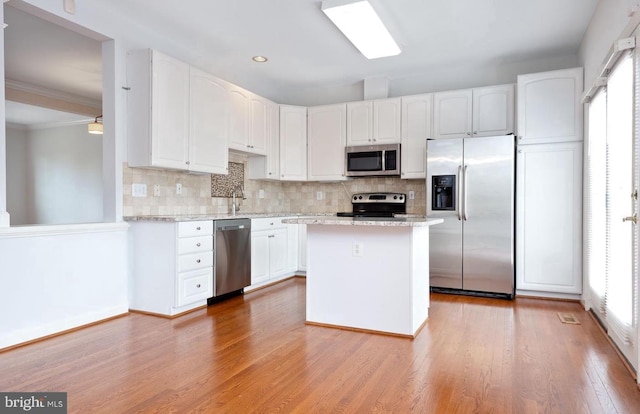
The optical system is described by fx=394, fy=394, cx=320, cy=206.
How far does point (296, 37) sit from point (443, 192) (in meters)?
2.23

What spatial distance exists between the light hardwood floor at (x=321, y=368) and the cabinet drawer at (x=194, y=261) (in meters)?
0.43

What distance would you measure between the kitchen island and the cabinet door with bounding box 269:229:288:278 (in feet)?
5.06

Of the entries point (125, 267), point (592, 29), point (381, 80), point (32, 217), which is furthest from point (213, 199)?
point (32, 217)

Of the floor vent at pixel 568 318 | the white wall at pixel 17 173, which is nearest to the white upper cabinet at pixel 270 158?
the floor vent at pixel 568 318

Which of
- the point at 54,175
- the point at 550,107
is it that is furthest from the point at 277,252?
the point at 54,175

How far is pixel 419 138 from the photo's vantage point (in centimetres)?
472

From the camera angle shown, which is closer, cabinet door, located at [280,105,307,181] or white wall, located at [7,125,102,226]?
cabinet door, located at [280,105,307,181]

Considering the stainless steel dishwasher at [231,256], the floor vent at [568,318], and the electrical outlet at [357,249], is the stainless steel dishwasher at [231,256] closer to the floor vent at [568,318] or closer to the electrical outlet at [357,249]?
the electrical outlet at [357,249]

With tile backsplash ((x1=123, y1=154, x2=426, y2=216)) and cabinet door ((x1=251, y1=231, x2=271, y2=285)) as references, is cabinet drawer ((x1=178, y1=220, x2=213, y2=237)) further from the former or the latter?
cabinet door ((x1=251, y1=231, x2=271, y2=285))

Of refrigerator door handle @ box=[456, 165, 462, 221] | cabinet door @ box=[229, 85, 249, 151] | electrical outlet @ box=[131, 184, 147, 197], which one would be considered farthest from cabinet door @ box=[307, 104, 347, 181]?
electrical outlet @ box=[131, 184, 147, 197]

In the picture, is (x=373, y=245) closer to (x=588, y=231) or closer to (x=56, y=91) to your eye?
(x=588, y=231)

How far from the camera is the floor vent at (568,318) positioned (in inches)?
126

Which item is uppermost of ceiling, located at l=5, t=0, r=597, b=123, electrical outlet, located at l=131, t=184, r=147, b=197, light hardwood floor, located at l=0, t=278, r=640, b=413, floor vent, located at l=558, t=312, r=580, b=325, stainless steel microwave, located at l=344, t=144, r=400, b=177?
ceiling, located at l=5, t=0, r=597, b=123

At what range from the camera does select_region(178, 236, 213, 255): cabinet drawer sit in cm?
336
